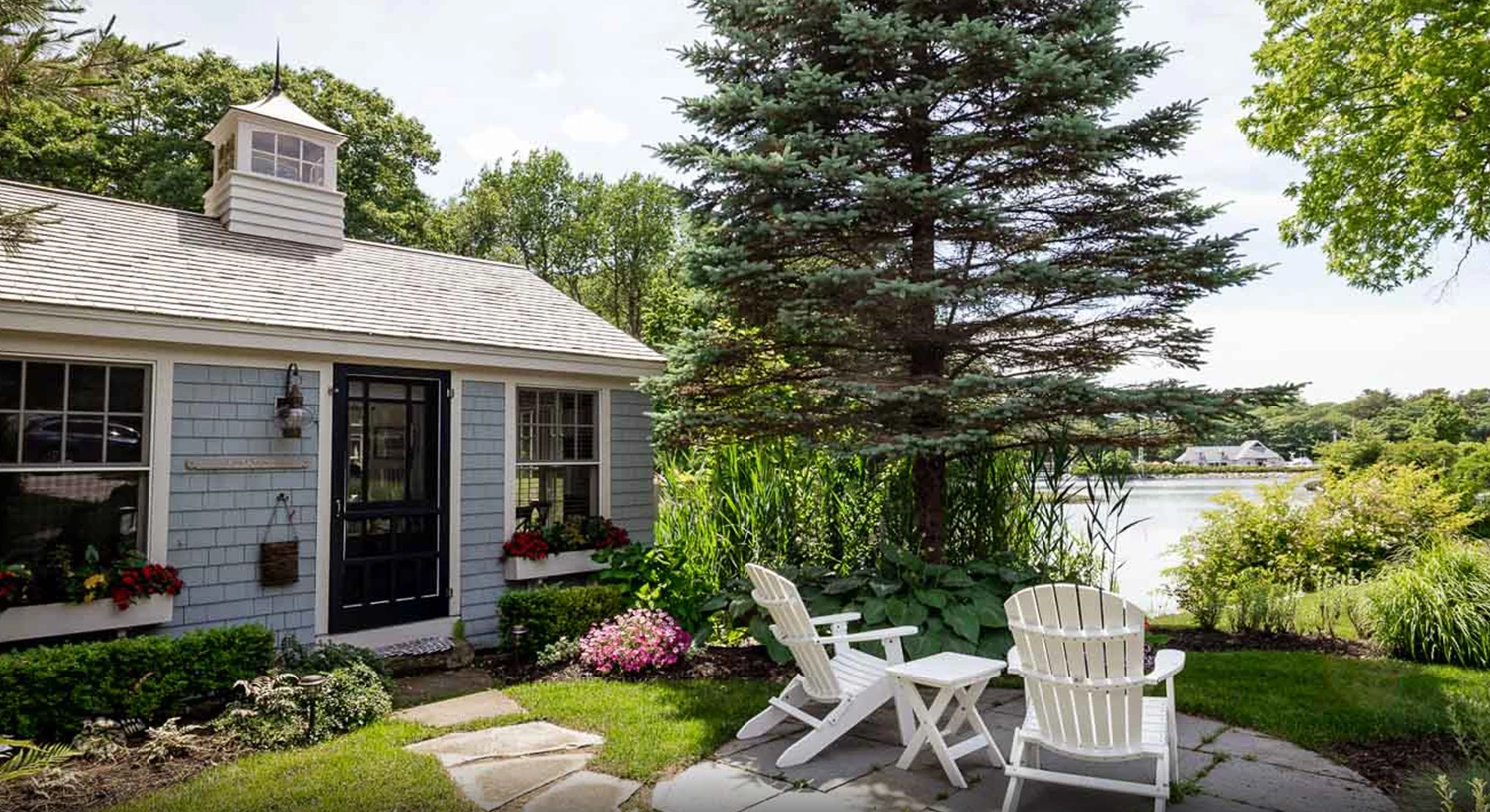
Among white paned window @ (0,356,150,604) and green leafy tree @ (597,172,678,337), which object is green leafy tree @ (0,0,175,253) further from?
green leafy tree @ (597,172,678,337)

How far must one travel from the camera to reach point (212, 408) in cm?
509

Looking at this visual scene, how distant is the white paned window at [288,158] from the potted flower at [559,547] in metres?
4.10

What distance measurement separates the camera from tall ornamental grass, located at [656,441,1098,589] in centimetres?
592

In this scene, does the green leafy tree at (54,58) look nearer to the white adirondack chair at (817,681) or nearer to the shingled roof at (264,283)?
the shingled roof at (264,283)

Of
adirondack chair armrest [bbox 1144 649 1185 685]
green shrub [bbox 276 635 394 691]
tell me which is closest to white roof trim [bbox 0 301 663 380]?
green shrub [bbox 276 635 394 691]

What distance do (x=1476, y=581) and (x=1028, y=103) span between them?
4.46 metres

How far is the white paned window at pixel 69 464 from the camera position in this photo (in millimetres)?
4512

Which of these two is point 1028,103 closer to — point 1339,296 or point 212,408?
point 212,408

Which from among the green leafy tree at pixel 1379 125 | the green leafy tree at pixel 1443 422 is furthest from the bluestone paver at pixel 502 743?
the green leafy tree at pixel 1443 422

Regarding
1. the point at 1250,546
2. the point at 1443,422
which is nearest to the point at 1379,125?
the point at 1250,546

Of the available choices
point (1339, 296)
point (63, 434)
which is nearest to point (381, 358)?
point (63, 434)

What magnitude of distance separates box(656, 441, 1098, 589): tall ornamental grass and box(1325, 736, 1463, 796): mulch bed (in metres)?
2.02

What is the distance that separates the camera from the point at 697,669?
5.32 m

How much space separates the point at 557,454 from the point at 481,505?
81cm
